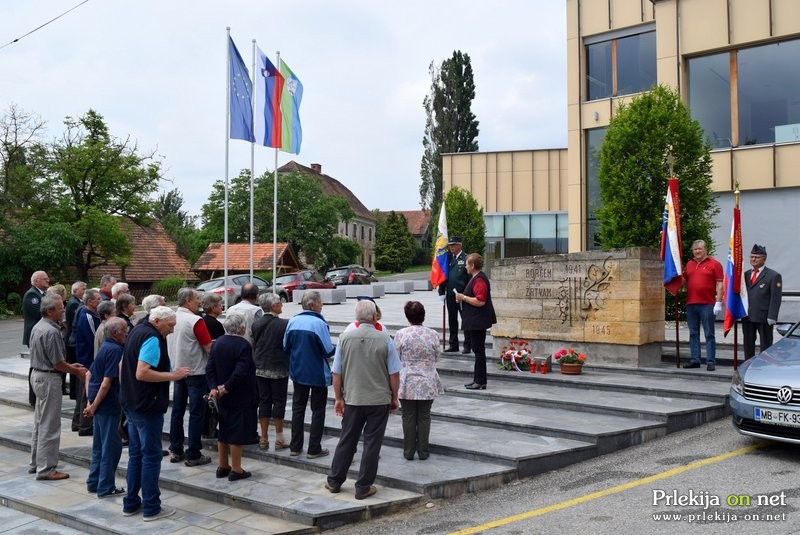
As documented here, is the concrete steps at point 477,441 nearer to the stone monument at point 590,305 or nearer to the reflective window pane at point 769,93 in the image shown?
the stone monument at point 590,305

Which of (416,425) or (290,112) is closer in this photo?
(416,425)

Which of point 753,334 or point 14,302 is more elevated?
point 753,334

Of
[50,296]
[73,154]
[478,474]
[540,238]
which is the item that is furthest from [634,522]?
[73,154]

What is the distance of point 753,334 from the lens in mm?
10219

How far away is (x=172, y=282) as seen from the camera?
3994cm

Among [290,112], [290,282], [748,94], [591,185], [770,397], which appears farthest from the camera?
[290,282]

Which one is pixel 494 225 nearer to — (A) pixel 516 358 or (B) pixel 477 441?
(A) pixel 516 358

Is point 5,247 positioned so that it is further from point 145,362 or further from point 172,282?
point 145,362

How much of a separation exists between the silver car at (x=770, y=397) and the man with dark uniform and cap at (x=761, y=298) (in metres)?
2.38

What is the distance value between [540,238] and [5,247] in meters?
24.7

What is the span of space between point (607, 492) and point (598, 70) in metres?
19.9

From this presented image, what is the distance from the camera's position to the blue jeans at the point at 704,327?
34.0 feet

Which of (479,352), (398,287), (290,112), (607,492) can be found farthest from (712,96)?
(398,287)

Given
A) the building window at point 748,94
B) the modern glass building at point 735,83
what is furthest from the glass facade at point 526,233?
the building window at point 748,94
